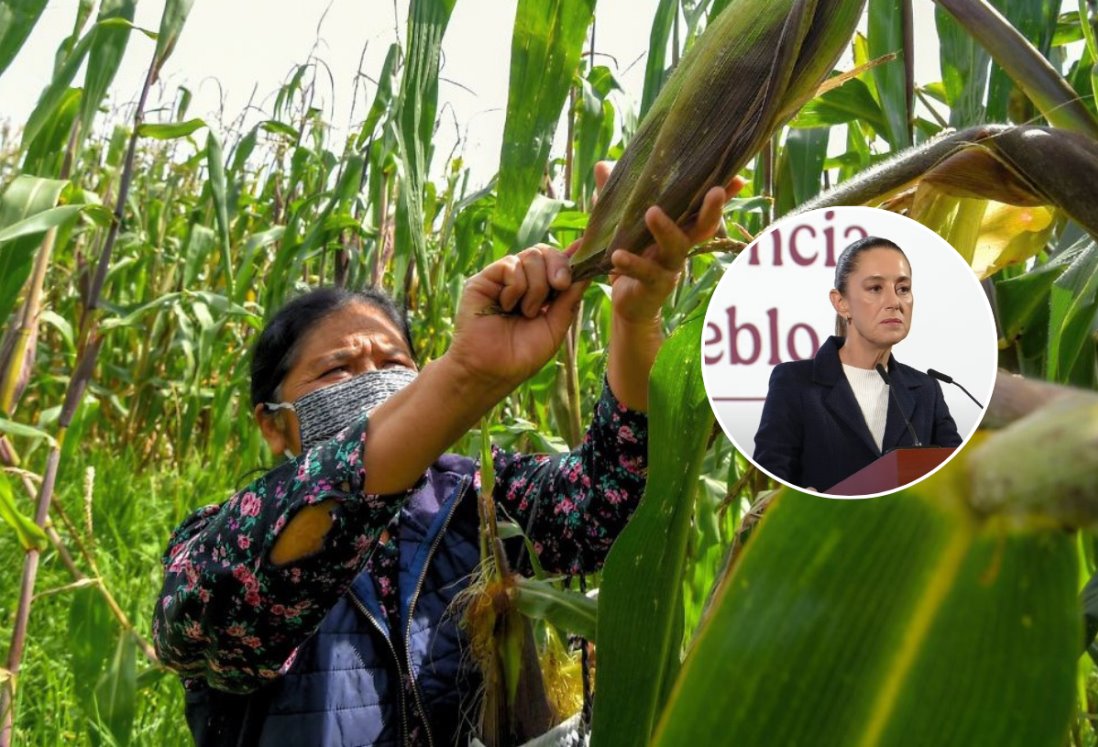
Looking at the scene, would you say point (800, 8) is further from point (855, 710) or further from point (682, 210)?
point (855, 710)

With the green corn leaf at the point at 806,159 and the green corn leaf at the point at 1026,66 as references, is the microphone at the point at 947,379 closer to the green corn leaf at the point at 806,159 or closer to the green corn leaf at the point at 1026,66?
the green corn leaf at the point at 1026,66

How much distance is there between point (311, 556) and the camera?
89 cm

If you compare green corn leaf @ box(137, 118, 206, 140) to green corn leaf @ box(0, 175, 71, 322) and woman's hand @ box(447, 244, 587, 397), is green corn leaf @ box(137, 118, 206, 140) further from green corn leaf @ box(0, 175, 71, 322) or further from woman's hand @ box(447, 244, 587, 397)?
woman's hand @ box(447, 244, 587, 397)

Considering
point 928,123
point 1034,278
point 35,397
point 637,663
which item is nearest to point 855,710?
point 637,663

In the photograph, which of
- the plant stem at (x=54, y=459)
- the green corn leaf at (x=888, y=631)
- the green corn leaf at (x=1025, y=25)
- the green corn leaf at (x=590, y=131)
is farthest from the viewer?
the plant stem at (x=54, y=459)

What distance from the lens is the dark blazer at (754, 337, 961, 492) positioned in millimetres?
221

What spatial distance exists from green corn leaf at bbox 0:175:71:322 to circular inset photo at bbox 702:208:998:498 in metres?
0.90

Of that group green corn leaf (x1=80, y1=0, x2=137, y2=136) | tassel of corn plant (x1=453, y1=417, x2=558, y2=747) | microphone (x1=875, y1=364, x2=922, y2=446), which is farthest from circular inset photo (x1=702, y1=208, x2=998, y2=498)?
green corn leaf (x1=80, y1=0, x2=137, y2=136)

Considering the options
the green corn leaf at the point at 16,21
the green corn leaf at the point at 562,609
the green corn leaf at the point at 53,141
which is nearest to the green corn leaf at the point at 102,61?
the green corn leaf at the point at 53,141

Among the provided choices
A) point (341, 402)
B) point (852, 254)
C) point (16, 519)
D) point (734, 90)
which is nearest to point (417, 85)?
point (734, 90)

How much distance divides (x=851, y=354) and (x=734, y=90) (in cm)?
14

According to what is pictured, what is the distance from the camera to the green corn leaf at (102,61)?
1.02m

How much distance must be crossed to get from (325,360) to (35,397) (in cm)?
209

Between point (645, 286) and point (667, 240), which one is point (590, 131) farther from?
point (667, 240)
